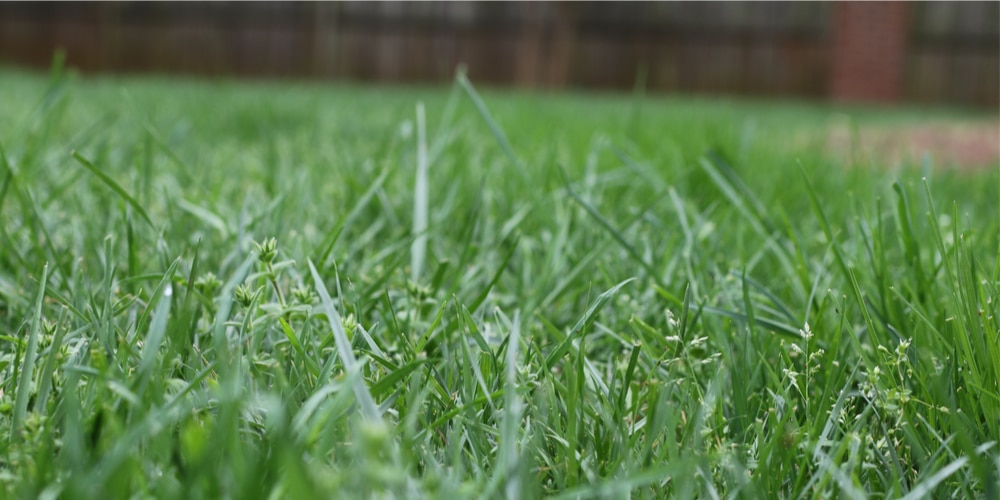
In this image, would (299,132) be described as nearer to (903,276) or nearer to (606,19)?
(903,276)

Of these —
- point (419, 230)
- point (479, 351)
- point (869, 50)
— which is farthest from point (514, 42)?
point (479, 351)

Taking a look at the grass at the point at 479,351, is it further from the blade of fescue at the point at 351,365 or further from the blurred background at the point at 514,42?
the blurred background at the point at 514,42

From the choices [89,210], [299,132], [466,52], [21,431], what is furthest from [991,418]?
[466,52]

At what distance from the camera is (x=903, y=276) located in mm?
854

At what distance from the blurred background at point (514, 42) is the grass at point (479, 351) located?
8.66 m

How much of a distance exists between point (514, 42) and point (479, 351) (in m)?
9.44

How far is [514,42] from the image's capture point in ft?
32.1

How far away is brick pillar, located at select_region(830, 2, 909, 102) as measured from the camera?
28.9 ft

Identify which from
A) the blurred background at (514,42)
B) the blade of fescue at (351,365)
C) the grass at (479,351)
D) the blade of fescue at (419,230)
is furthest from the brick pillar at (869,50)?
the blade of fescue at (351,365)

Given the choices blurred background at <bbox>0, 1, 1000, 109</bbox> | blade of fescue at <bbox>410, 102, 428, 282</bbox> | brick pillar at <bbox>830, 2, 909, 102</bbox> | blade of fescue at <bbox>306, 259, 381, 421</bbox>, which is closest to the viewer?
blade of fescue at <bbox>306, 259, 381, 421</bbox>

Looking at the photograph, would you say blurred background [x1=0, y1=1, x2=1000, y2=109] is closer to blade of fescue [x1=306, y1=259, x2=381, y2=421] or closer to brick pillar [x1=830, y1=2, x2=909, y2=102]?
brick pillar [x1=830, y1=2, x2=909, y2=102]

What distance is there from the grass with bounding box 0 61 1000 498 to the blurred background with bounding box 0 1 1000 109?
8.66m

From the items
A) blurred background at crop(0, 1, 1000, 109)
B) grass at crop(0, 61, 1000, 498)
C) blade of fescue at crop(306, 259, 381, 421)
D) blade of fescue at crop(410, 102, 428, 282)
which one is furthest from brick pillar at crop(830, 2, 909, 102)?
blade of fescue at crop(306, 259, 381, 421)

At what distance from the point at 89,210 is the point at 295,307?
0.63 meters
